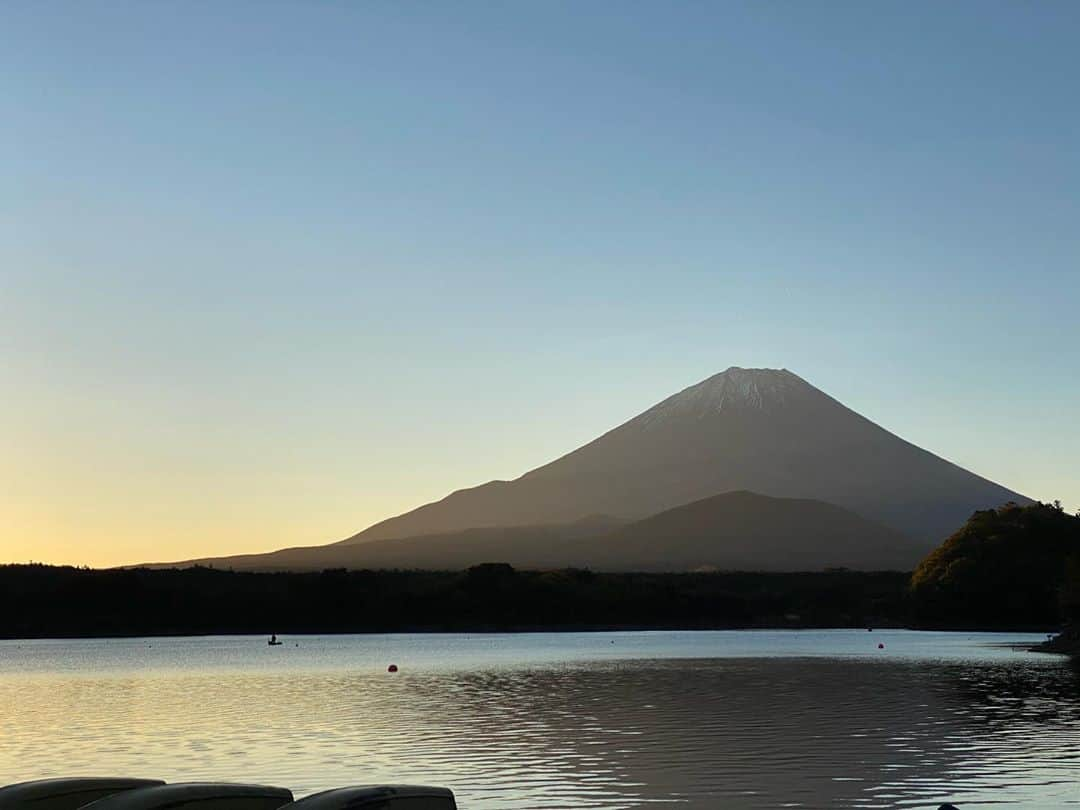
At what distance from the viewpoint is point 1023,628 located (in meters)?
175

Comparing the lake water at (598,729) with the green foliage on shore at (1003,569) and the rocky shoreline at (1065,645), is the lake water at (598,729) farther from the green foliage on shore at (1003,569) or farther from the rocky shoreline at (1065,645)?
the green foliage on shore at (1003,569)

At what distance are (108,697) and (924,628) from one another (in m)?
126

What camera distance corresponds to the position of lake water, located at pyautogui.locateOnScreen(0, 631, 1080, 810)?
39.0m

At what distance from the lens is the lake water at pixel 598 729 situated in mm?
38969

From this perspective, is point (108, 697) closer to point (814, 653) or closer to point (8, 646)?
point (814, 653)

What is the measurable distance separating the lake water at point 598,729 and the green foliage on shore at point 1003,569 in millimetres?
52087

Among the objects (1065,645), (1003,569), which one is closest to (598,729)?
(1065,645)

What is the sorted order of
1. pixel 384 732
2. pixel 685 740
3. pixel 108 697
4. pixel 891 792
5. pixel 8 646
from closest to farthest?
pixel 891 792, pixel 685 740, pixel 384 732, pixel 108 697, pixel 8 646

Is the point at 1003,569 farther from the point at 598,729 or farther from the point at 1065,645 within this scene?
the point at 598,729

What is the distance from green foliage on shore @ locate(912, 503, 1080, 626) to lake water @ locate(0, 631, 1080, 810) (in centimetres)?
5209

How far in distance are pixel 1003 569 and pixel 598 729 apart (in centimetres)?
11970

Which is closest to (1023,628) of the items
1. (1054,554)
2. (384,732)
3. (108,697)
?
(1054,554)

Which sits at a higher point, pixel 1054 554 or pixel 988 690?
pixel 1054 554

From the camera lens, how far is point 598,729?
183 ft
